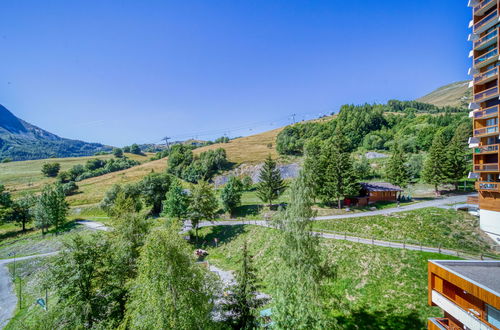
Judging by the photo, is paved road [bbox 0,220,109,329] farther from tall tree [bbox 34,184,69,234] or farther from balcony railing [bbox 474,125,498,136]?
balcony railing [bbox 474,125,498,136]

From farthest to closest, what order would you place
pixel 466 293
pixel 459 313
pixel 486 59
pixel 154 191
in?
Answer: pixel 154 191 → pixel 486 59 → pixel 466 293 → pixel 459 313

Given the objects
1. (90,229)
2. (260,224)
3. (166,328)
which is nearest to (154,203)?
(90,229)

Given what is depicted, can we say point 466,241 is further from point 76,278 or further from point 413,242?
point 76,278

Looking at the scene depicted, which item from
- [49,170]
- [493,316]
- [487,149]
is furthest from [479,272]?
[49,170]

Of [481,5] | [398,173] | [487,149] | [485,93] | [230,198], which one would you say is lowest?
[230,198]

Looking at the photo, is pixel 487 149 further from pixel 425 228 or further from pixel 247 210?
pixel 247 210

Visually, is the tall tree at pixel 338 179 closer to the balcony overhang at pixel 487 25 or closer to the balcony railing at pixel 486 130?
the balcony railing at pixel 486 130

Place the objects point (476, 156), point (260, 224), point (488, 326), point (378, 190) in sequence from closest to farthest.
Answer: point (488, 326), point (476, 156), point (260, 224), point (378, 190)
